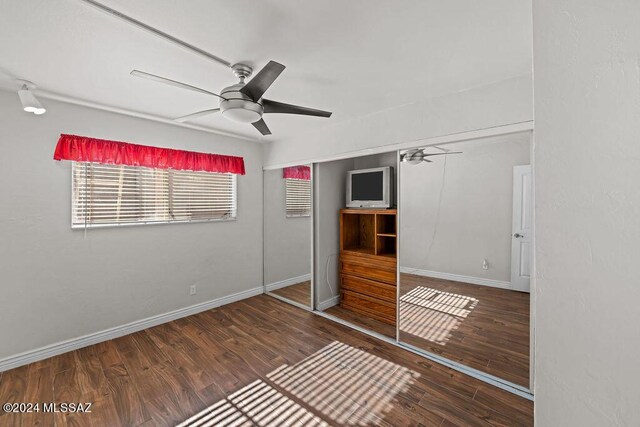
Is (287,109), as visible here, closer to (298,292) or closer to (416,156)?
(416,156)

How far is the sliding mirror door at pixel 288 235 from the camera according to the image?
153 inches

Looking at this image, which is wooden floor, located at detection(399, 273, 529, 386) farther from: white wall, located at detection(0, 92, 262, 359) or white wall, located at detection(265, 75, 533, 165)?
white wall, located at detection(0, 92, 262, 359)

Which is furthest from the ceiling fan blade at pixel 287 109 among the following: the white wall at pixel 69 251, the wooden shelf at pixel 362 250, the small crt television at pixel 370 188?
the wooden shelf at pixel 362 250

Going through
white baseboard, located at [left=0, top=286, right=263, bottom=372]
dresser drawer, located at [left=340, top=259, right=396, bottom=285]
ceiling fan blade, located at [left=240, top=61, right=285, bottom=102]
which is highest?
ceiling fan blade, located at [left=240, top=61, right=285, bottom=102]

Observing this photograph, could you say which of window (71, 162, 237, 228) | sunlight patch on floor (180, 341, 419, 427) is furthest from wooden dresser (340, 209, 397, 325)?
window (71, 162, 237, 228)

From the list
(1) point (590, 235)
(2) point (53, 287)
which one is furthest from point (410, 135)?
(2) point (53, 287)

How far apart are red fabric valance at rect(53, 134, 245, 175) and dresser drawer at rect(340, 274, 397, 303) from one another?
216 centimetres

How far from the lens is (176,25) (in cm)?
Answer: 156

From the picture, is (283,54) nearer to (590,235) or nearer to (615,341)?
(590,235)

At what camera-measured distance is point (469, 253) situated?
2.86 m

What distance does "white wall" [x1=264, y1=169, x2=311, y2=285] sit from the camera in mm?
4126

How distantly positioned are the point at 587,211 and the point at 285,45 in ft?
5.91

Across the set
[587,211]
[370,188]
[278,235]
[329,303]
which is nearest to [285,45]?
[587,211]

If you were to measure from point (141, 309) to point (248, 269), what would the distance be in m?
1.42
